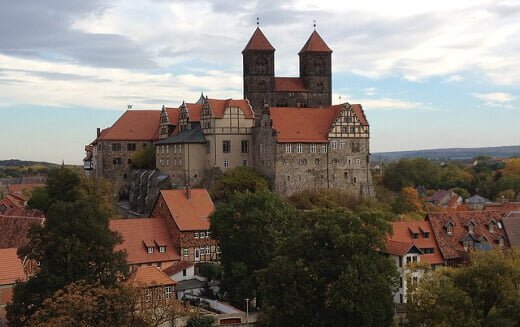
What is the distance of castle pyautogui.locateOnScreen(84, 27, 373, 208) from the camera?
78.5 meters

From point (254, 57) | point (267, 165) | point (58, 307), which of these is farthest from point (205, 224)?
point (254, 57)

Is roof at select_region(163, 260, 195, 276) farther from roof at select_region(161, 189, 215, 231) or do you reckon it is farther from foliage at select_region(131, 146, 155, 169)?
foliage at select_region(131, 146, 155, 169)

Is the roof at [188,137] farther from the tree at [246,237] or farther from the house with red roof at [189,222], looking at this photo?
the tree at [246,237]

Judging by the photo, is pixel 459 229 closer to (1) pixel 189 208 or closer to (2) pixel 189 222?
(2) pixel 189 222

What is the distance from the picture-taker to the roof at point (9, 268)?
1853 inches

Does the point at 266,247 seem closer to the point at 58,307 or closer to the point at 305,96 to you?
the point at 58,307

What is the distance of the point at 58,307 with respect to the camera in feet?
107

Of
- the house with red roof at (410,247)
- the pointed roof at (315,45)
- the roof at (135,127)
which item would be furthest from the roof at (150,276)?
the pointed roof at (315,45)

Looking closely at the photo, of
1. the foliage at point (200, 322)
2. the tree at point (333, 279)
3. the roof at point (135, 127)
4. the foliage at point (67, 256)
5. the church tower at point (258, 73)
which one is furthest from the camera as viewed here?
the roof at point (135, 127)

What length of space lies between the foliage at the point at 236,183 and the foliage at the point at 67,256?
3613 centimetres

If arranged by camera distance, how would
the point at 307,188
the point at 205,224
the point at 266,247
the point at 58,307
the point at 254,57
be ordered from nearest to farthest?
the point at 58,307, the point at 266,247, the point at 205,224, the point at 307,188, the point at 254,57

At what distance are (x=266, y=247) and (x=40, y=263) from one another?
50.7 feet

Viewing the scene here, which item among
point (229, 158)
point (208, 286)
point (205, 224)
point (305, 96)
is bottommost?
point (208, 286)

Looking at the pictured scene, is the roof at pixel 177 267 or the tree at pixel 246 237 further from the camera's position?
the roof at pixel 177 267
